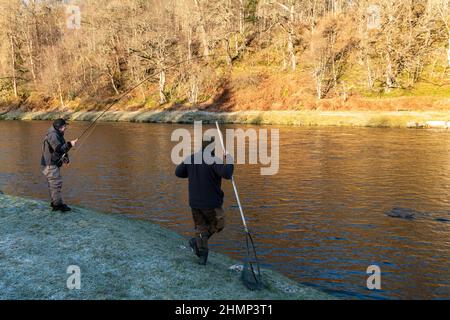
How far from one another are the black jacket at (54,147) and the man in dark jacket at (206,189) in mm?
5251

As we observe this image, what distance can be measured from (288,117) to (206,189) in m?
53.1

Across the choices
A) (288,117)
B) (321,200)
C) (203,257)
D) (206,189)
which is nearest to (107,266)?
(203,257)

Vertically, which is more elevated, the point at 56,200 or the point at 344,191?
the point at 56,200

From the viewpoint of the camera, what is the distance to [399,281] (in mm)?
11945

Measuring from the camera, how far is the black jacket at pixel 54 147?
43.3ft

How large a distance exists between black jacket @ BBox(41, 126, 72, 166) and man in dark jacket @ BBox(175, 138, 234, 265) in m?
5.25

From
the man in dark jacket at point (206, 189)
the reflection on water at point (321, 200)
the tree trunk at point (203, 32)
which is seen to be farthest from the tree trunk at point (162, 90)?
the man in dark jacket at point (206, 189)

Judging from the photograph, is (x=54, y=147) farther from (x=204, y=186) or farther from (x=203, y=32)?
(x=203, y=32)

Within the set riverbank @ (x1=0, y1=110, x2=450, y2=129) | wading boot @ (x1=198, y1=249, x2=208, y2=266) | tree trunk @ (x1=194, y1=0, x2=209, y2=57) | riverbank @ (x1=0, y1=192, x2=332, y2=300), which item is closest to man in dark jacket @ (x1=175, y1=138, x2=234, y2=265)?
wading boot @ (x1=198, y1=249, x2=208, y2=266)

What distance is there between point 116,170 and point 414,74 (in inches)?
2335

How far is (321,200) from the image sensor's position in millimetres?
21438

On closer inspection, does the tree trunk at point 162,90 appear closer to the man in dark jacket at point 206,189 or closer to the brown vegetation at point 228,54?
the brown vegetation at point 228,54
